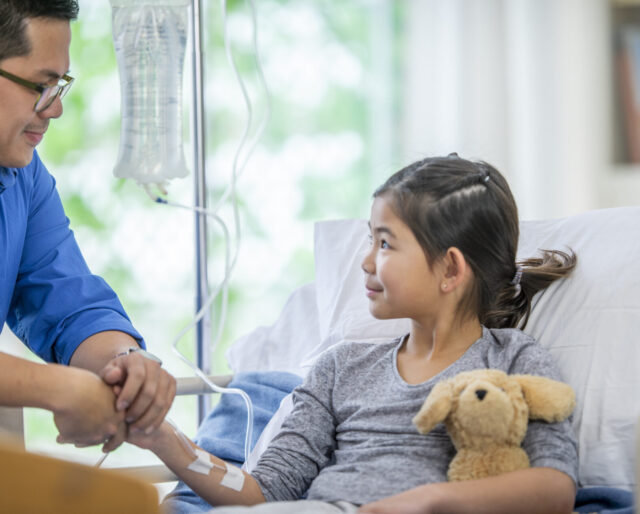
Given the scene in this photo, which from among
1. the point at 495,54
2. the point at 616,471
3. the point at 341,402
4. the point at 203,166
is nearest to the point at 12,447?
the point at 341,402

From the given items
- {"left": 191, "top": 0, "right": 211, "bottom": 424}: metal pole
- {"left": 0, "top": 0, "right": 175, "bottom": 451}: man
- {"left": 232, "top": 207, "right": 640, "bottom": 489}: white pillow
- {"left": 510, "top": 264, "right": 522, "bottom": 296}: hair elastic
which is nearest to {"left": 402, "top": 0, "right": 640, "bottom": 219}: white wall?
{"left": 191, "top": 0, "right": 211, "bottom": 424}: metal pole

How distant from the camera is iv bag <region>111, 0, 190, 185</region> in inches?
70.1

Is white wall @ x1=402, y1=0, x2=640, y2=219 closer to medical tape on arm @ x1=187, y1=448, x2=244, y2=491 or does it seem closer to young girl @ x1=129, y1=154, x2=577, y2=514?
young girl @ x1=129, y1=154, x2=577, y2=514

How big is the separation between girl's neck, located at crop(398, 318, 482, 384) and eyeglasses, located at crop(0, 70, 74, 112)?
0.73 metres

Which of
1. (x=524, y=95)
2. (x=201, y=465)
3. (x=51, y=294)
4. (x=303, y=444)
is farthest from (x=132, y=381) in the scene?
(x=524, y=95)

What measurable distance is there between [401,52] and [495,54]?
40 centimetres

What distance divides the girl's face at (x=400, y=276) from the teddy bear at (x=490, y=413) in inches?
Answer: 7.5

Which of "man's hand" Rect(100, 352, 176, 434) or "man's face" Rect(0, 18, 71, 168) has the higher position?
"man's face" Rect(0, 18, 71, 168)

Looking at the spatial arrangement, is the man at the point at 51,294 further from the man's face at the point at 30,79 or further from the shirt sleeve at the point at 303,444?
the shirt sleeve at the point at 303,444

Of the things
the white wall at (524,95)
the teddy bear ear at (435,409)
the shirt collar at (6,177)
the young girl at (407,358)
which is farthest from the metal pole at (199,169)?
the white wall at (524,95)

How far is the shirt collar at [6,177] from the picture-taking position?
1.51m

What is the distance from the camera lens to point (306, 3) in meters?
3.45

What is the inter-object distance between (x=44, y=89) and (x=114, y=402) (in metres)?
0.54

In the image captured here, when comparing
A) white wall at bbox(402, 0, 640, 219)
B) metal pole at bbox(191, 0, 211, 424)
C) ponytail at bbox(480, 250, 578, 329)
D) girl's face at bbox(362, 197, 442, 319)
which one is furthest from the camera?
white wall at bbox(402, 0, 640, 219)
